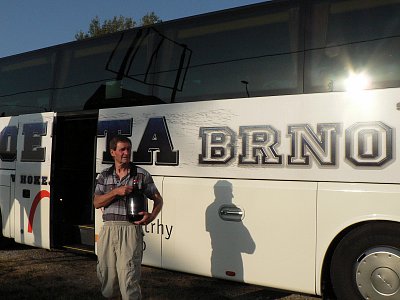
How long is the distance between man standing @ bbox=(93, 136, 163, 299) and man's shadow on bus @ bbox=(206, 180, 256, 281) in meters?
1.04

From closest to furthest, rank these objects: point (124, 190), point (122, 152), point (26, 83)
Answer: point (124, 190), point (122, 152), point (26, 83)

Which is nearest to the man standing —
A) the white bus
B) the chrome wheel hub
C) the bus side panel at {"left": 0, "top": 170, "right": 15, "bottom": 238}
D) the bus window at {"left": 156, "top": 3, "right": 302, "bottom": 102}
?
the white bus

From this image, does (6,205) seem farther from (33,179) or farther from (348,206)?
(348,206)

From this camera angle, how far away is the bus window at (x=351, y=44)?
4141 mm

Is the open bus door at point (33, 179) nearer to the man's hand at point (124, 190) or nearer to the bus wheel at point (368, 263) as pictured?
the man's hand at point (124, 190)

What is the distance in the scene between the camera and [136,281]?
389 cm

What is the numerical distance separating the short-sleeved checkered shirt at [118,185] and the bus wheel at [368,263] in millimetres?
1880

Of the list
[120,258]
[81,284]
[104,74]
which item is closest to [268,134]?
[120,258]

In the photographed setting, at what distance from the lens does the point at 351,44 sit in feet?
14.2

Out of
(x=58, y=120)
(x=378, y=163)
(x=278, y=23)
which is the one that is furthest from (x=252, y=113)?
(x=58, y=120)

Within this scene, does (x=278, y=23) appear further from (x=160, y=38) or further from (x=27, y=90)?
(x=27, y=90)

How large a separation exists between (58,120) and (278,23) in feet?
11.4

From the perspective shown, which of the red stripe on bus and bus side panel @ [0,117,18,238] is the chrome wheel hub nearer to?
the red stripe on bus

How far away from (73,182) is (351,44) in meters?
4.58
